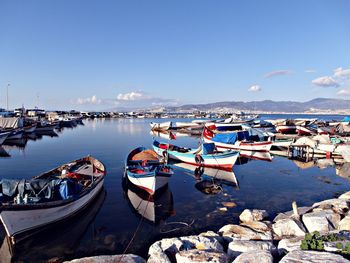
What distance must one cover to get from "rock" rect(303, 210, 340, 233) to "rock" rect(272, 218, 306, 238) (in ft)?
1.35

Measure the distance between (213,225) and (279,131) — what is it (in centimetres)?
4580

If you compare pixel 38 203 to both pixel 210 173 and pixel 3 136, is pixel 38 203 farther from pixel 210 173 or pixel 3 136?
pixel 3 136

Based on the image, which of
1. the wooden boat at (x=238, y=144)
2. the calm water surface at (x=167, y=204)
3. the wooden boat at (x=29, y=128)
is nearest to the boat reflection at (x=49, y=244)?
the calm water surface at (x=167, y=204)

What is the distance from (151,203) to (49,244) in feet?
22.7

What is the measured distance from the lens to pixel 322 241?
29.5 feet

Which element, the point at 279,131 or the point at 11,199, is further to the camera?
the point at 279,131

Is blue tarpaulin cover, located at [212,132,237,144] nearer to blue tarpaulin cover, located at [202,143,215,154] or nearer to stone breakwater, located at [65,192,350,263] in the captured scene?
blue tarpaulin cover, located at [202,143,215,154]

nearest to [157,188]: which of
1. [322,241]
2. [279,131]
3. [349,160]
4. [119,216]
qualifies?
[119,216]

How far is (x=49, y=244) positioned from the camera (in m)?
12.0

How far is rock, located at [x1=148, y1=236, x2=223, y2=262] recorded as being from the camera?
9.86 m

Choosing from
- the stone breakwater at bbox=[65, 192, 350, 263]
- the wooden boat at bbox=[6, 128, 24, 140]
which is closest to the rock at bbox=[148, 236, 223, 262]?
the stone breakwater at bbox=[65, 192, 350, 263]

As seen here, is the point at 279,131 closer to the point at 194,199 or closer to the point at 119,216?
the point at 194,199

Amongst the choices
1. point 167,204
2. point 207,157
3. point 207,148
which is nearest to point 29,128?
point 207,148

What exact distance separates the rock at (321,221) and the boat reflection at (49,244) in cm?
1064
